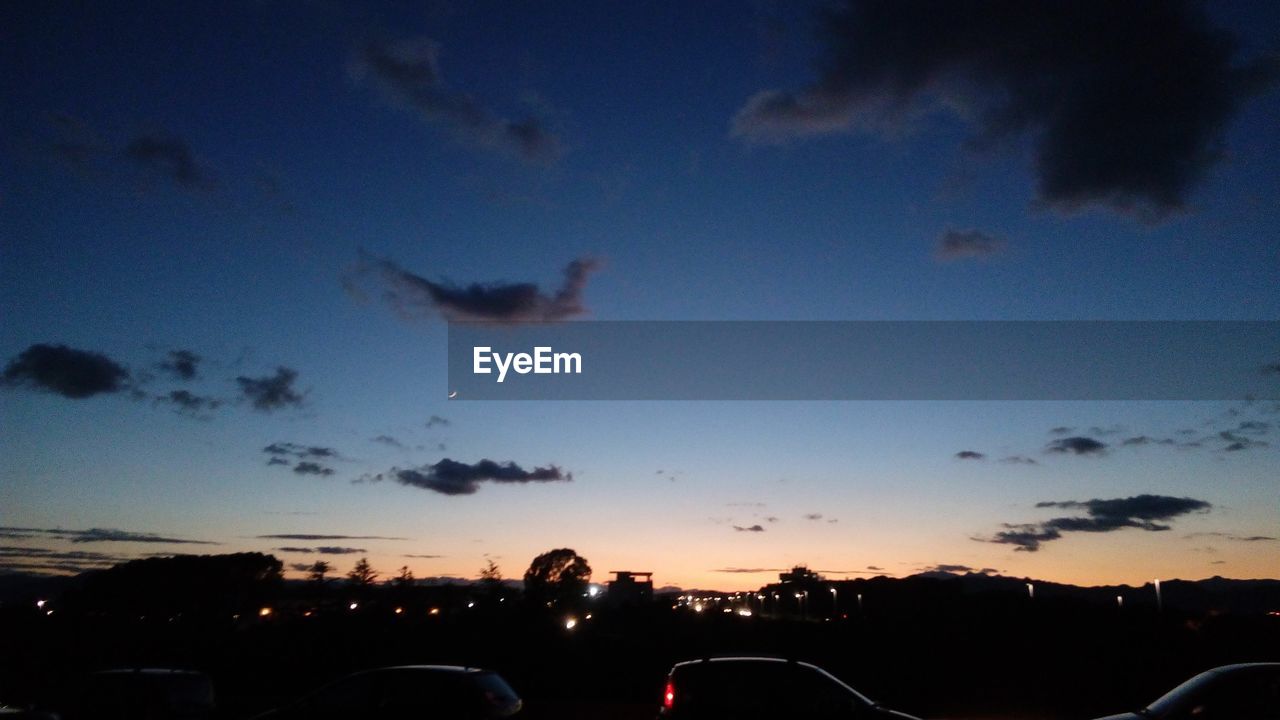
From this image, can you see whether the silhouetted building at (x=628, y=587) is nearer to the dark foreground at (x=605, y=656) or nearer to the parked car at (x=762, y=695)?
the dark foreground at (x=605, y=656)

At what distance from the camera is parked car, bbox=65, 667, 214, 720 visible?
1356 centimetres

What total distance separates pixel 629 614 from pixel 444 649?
3003 cm

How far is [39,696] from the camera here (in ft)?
46.4

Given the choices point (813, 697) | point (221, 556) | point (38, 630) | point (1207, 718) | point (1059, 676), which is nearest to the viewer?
point (1207, 718)

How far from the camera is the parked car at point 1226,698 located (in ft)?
32.1

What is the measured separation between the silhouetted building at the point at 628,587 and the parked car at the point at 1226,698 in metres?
89.6

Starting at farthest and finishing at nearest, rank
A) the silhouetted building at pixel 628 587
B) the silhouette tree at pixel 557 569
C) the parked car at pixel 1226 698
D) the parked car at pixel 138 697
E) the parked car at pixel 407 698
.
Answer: the silhouette tree at pixel 557 569, the silhouetted building at pixel 628 587, the parked car at pixel 138 697, the parked car at pixel 407 698, the parked car at pixel 1226 698

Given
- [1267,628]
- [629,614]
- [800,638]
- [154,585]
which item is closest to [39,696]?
[800,638]

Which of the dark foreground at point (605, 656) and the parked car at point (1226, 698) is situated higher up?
the parked car at point (1226, 698)

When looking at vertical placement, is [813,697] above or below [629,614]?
above

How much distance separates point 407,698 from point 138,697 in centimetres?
486

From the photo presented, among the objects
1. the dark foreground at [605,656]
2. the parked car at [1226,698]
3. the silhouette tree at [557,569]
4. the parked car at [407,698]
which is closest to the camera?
the parked car at [1226,698]

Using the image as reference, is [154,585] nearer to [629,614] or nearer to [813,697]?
[629,614]

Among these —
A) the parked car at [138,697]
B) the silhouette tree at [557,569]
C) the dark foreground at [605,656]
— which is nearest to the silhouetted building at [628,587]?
the silhouette tree at [557,569]
